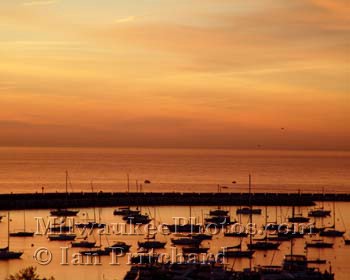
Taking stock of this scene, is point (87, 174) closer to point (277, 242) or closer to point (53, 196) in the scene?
point (53, 196)

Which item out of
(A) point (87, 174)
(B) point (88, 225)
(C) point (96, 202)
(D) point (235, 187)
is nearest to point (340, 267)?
(B) point (88, 225)

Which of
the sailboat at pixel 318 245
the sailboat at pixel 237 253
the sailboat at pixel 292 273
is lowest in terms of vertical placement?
the sailboat at pixel 292 273

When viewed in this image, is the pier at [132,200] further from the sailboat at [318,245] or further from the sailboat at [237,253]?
the sailboat at [237,253]

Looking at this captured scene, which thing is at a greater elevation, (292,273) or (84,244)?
(84,244)

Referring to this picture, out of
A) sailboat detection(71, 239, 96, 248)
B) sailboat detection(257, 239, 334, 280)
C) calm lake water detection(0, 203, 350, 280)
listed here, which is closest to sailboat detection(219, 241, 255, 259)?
calm lake water detection(0, 203, 350, 280)

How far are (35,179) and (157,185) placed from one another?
88.4ft

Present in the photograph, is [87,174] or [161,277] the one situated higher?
[87,174]

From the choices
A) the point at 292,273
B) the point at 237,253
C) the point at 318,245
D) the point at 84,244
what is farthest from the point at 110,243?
the point at 292,273

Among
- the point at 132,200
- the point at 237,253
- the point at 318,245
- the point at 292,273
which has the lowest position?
the point at 292,273

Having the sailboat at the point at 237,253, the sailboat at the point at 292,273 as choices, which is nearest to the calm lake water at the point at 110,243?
the sailboat at the point at 237,253

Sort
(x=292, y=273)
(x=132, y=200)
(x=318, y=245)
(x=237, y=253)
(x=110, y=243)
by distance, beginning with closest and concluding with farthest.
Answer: (x=292, y=273) < (x=237, y=253) < (x=318, y=245) < (x=110, y=243) < (x=132, y=200)

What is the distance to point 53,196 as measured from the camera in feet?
276

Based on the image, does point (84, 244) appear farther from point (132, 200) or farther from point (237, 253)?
point (132, 200)

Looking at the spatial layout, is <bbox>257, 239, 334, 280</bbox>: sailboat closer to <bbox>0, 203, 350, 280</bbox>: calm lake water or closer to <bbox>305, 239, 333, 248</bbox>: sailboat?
<bbox>0, 203, 350, 280</bbox>: calm lake water
